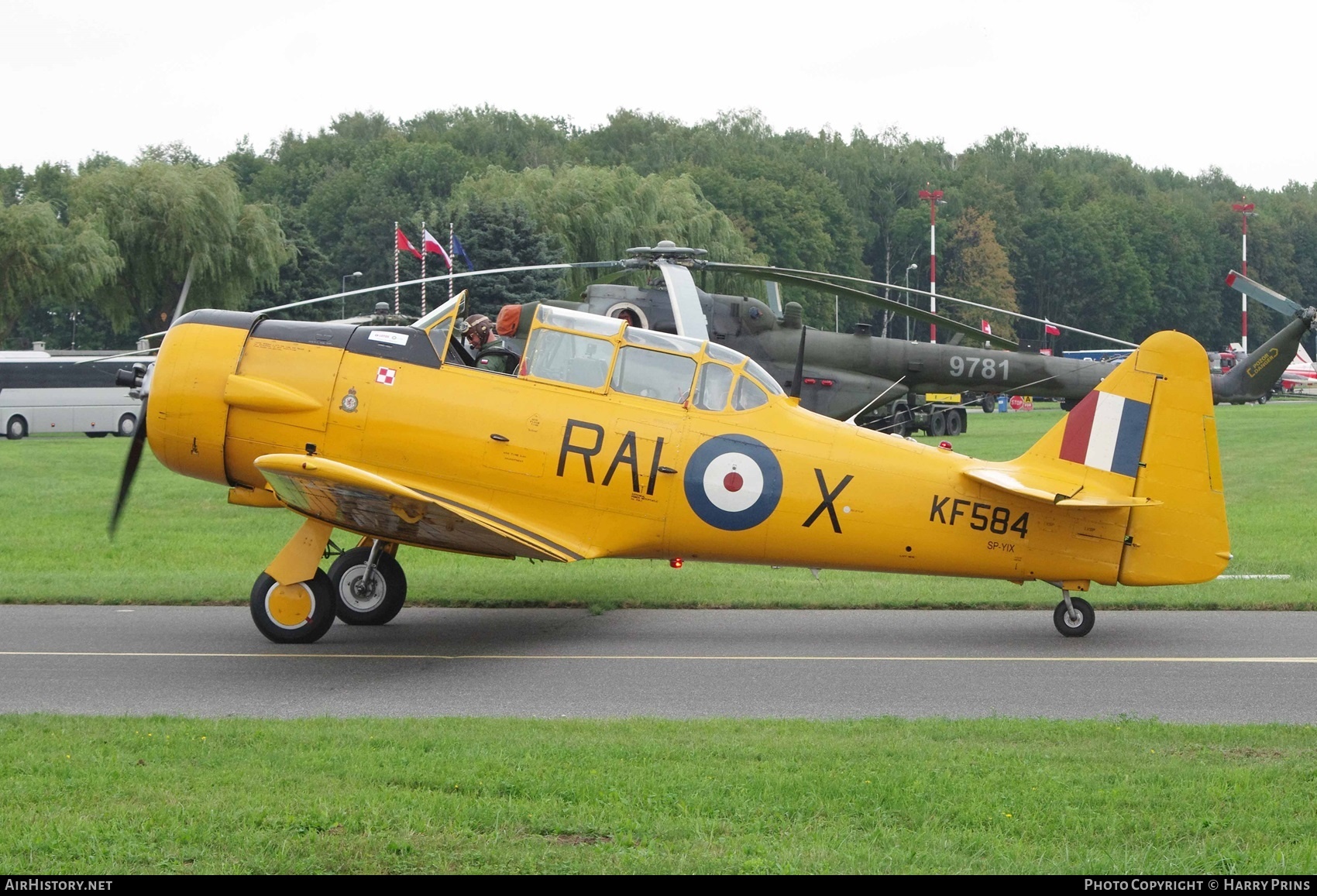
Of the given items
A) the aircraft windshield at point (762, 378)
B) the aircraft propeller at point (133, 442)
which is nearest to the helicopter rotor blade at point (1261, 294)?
the aircraft windshield at point (762, 378)

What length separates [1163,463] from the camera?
10547mm

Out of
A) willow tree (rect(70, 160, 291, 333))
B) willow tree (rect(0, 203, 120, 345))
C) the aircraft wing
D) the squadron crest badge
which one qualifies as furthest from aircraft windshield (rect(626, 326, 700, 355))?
willow tree (rect(0, 203, 120, 345))

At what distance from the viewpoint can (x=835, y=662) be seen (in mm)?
9906

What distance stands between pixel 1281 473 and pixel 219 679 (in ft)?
84.9

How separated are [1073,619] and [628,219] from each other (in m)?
44.0

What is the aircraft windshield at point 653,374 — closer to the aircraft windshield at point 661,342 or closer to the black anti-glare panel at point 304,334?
the aircraft windshield at point 661,342

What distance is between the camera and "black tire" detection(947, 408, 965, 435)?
152 ft

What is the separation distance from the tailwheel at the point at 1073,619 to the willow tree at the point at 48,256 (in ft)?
168

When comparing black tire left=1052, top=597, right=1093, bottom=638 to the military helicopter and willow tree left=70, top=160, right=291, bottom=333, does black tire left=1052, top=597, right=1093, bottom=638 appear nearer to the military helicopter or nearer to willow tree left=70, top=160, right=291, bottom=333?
the military helicopter

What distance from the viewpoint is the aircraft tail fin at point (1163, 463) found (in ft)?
34.4

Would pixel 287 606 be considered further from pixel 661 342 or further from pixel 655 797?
pixel 655 797

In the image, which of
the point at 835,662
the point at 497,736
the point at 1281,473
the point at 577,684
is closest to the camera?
the point at 497,736
